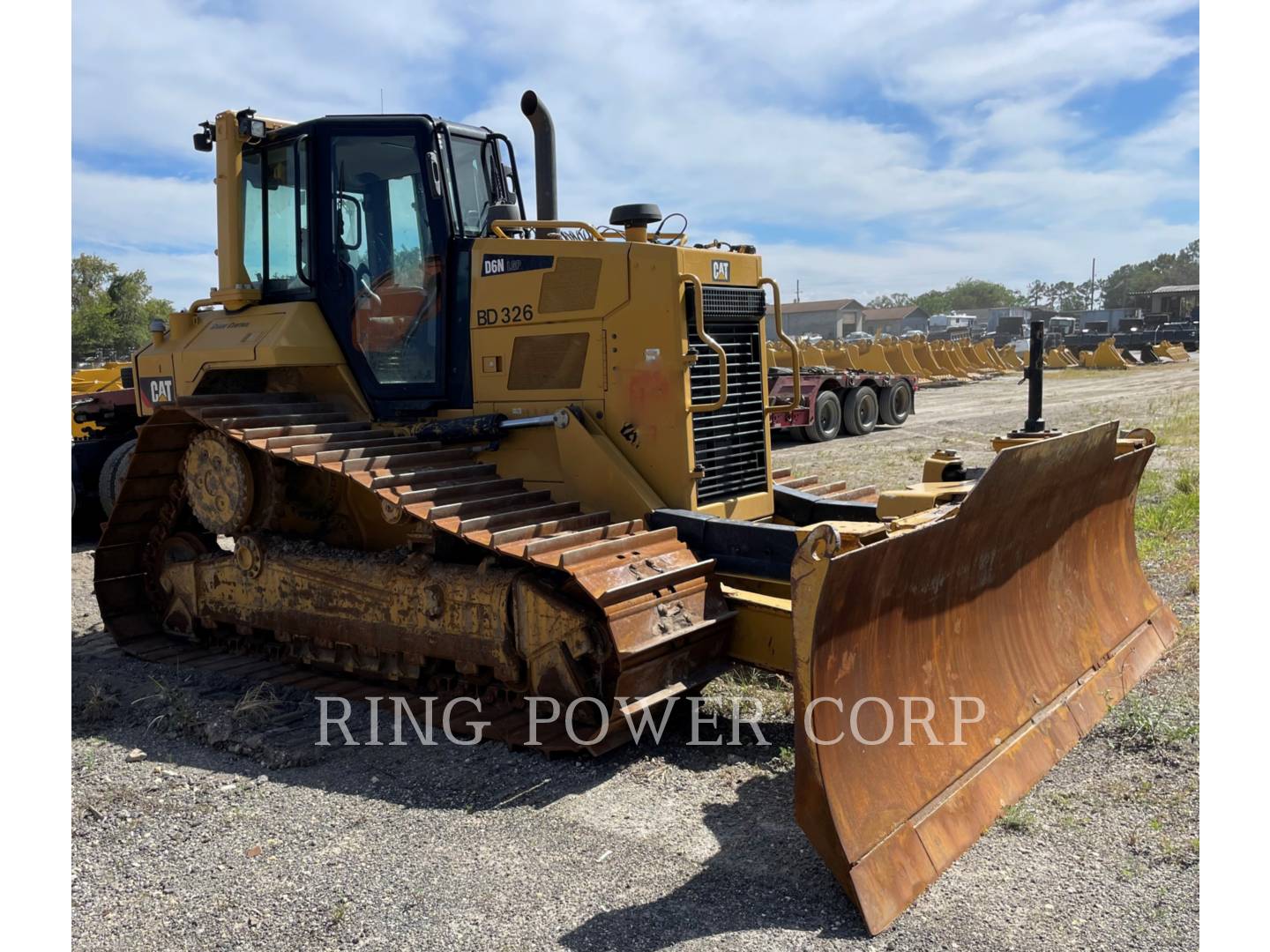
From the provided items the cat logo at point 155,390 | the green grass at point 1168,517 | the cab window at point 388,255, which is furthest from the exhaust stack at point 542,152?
the green grass at point 1168,517

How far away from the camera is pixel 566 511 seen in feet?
18.5

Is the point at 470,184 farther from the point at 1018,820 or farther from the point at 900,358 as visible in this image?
the point at 900,358

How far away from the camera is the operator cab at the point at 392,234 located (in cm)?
626

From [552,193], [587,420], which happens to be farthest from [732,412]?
[552,193]

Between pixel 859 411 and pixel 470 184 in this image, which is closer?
pixel 470 184

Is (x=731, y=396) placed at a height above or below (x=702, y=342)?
below

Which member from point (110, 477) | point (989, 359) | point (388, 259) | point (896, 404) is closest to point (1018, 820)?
point (388, 259)

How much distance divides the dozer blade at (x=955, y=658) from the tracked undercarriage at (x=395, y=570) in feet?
3.44

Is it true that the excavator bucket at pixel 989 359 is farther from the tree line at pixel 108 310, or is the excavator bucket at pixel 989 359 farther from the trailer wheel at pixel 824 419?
the tree line at pixel 108 310

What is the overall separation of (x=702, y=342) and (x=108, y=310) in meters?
47.8

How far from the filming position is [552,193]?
6777 millimetres

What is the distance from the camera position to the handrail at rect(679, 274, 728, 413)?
5.59 m

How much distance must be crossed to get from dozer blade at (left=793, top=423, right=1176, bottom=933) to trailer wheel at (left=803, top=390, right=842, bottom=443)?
13.3m

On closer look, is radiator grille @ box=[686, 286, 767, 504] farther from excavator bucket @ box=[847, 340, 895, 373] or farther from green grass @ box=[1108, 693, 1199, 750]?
excavator bucket @ box=[847, 340, 895, 373]
